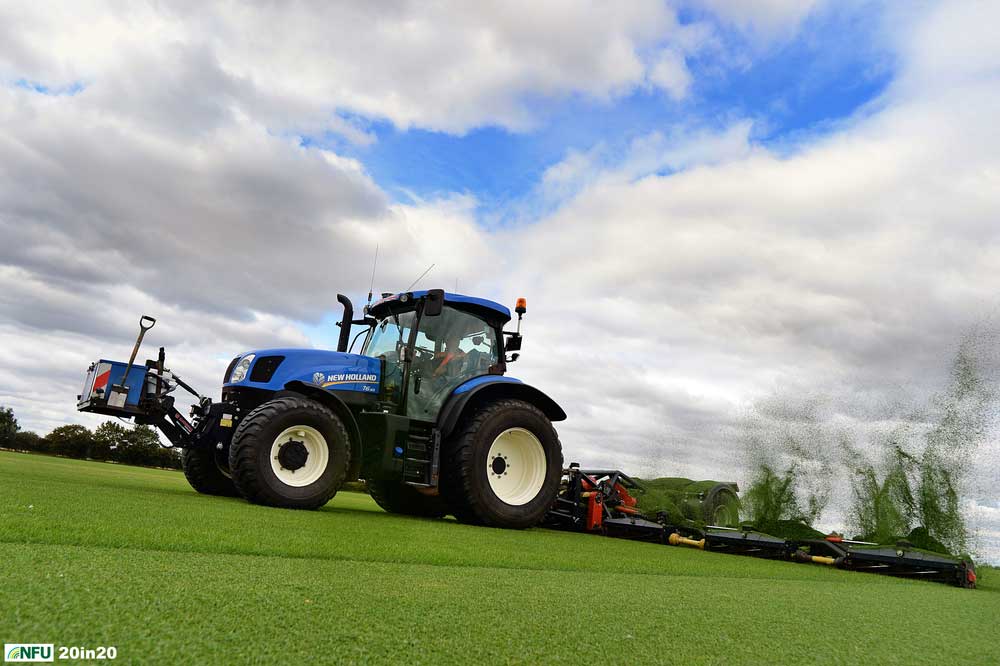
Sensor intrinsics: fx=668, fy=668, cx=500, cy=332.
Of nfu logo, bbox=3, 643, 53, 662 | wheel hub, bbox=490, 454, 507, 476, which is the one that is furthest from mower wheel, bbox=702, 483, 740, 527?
nfu logo, bbox=3, 643, 53, 662

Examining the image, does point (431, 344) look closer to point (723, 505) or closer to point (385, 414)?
point (385, 414)

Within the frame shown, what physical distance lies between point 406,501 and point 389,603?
6.27 meters

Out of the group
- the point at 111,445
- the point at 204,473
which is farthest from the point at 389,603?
the point at 111,445

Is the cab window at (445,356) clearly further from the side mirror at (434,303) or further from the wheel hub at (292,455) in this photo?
the wheel hub at (292,455)

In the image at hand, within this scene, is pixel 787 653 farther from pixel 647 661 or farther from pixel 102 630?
pixel 102 630

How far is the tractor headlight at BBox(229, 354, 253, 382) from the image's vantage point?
719cm

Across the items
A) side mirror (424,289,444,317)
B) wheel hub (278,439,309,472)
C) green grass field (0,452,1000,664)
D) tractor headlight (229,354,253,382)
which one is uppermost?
side mirror (424,289,444,317)

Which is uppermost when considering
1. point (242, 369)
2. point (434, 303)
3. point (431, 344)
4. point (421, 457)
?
point (434, 303)

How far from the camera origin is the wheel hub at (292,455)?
6402 millimetres

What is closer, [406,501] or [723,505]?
[406,501]

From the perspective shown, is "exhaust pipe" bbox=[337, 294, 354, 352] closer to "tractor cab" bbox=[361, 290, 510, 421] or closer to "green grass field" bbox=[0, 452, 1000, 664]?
"tractor cab" bbox=[361, 290, 510, 421]

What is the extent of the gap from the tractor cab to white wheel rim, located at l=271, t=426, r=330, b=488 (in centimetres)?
99

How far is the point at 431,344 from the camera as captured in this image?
24.9ft

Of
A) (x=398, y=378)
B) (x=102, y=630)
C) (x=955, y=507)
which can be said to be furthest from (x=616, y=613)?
(x=955, y=507)
